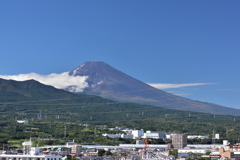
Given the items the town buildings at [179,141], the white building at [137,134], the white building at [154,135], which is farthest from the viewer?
the white building at [154,135]

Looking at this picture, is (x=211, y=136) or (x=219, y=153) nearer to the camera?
(x=219, y=153)

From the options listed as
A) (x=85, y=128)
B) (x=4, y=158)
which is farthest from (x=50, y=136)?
(x=4, y=158)

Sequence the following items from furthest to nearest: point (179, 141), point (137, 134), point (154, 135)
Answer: point (137, 134) < point (154, 135) < point (179, 141)

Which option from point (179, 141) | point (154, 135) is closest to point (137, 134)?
point (154, 135)

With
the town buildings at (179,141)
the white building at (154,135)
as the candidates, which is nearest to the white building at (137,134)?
the white building at (154,135)

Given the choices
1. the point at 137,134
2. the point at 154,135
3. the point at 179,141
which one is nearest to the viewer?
the point at 179,141

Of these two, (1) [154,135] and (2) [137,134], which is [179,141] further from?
(2) [137,134]

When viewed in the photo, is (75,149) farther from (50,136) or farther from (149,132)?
(149,132)

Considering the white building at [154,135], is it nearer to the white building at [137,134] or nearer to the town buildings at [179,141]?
the white building at [137,134]

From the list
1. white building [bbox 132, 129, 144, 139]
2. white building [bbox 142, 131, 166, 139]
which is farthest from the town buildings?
white building [bbox 132, 129, 144, 139]

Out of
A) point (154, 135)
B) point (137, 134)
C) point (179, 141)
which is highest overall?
point (137, 134)

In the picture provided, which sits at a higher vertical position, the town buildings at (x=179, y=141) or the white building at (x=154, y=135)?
the white building at (x=154, y=135)
